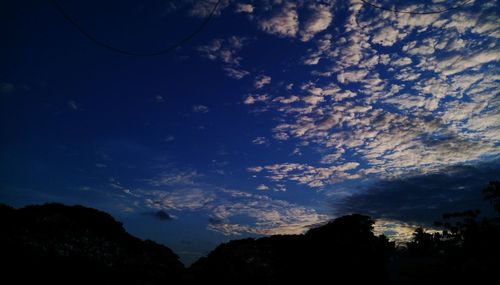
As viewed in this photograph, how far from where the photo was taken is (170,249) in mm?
24219

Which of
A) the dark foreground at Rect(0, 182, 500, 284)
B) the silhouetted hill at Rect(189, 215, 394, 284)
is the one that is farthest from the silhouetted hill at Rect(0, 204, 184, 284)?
the silhouetted hill at Rect(189, 215, 394, 284)

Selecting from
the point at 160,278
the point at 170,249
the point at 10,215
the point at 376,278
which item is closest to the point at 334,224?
the point at 376,278

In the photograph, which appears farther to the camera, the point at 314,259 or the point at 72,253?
the point at 72,253

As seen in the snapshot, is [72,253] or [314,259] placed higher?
[72,253]

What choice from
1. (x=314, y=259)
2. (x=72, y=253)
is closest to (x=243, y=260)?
(x=314, y=259)

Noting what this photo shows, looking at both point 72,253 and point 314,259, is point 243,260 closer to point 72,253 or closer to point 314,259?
point 314,259

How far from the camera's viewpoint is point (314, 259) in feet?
56.7

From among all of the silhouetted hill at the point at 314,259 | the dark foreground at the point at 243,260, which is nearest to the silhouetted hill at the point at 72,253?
the dark foreground at the point at 243,260

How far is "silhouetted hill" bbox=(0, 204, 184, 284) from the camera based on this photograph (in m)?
17.0

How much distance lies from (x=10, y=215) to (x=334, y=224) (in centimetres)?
2122

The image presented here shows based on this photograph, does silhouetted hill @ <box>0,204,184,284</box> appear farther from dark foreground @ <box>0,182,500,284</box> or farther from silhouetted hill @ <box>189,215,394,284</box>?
silhouetted hill @ <box>189,215,394,284</box>

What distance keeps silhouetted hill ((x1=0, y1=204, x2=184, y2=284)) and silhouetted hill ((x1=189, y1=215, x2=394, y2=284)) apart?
11.0 ft

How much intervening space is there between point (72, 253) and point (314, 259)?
578 inches

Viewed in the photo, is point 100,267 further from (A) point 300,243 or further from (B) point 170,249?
(A) point 300,243
